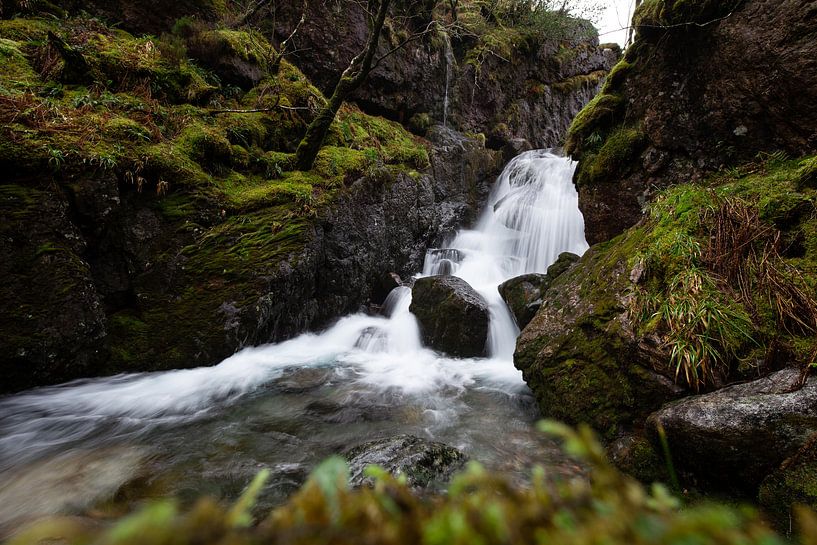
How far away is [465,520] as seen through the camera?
0.51m

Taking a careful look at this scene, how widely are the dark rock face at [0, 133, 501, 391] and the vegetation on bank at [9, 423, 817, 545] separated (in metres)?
5.81

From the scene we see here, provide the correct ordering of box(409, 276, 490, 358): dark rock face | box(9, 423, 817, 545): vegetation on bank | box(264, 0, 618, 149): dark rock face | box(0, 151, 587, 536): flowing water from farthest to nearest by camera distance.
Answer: box(264, 0, 618, 149): dark rock face
box(409, 276, 490, 358): dark rock face
box(0, 151, 587, 536): flowing water
box(9, 423, 817, 545): vegetation on bank

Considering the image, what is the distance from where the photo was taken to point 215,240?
20.6 feet

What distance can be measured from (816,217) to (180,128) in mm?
9320

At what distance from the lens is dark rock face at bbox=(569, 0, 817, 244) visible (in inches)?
178

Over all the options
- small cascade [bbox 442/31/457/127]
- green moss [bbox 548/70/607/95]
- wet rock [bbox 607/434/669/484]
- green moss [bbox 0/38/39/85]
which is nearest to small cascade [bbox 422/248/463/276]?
small cascade [bbox 442/31/457/127]

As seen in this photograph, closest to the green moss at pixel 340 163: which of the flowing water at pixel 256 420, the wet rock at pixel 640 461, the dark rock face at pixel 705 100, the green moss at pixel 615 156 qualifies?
the flowing water at pixel 256 420

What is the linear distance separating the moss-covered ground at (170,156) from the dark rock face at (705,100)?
587 cm

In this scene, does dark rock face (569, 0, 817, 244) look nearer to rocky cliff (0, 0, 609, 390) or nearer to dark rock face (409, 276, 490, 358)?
dark rock face (409, 276, 490, 358)

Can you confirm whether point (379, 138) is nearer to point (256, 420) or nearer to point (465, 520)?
point (256, 420)

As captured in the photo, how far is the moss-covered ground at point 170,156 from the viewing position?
5.23 meters

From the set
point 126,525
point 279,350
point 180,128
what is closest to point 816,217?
point 126,525

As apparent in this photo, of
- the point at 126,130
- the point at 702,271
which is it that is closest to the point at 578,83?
the point at 702,271

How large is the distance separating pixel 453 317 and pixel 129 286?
5.75 metres
